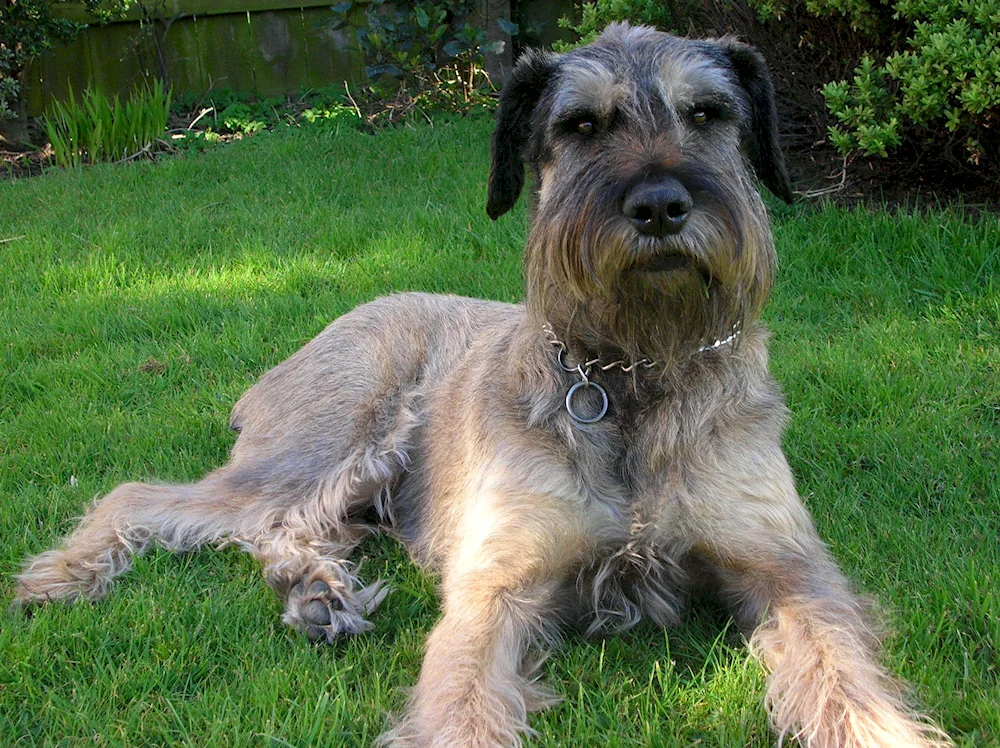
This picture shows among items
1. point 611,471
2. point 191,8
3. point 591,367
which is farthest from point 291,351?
point 191,8

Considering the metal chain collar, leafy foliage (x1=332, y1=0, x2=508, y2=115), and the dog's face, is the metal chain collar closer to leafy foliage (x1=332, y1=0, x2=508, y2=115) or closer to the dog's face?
the dog's face

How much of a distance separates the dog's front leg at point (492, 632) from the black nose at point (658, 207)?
0.90 m

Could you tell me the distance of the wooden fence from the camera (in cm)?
1077

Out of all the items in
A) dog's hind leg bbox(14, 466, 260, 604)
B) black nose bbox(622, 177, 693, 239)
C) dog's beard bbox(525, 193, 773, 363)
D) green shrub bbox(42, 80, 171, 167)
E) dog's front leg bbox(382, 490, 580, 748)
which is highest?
black nose bbox(622, 177, 693, 239)

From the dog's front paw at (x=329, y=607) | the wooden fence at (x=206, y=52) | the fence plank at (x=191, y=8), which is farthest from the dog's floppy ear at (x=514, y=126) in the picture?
the fence plank at (x=191, y=8)

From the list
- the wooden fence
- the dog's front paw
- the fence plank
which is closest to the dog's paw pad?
the dog's front paw

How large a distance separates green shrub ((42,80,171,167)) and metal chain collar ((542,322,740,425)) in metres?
7.38

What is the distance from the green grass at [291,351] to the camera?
9.39 feet

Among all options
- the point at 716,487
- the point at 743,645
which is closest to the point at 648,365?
the point at 716,487

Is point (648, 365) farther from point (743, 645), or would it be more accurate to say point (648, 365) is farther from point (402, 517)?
point (402, 517)

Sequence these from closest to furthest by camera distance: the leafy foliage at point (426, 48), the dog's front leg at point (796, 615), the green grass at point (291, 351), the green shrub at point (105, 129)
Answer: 1. the dog's front leg at point (796, 615)
2. the green grass at point (291, 351)
3. the leafy foliage at point (426, 48)
4. the green shrub at point (105, 129)

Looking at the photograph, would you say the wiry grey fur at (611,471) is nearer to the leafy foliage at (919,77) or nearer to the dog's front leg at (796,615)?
the dog's front leg at (796,615)

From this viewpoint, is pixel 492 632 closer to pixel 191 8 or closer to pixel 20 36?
pixel 20 36

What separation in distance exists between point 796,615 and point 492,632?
2.83ft
